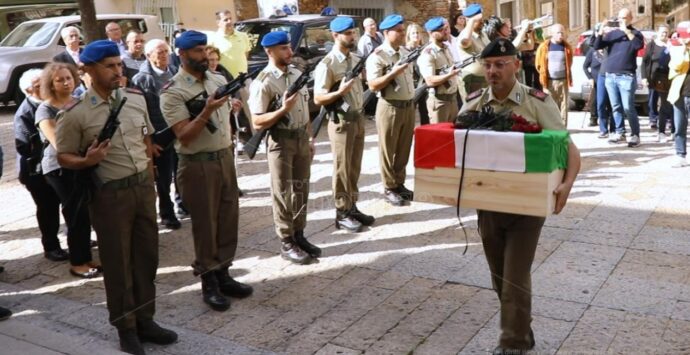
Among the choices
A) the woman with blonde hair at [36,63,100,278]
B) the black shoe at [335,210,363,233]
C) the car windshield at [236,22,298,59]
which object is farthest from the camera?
the car windshield at [236,22,298,59]

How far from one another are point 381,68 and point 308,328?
3193mm

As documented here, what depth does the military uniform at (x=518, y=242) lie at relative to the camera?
4.20 meters

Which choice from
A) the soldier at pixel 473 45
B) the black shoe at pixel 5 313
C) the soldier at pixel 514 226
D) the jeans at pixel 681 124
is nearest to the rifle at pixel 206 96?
the black shoe at pixel 5 313

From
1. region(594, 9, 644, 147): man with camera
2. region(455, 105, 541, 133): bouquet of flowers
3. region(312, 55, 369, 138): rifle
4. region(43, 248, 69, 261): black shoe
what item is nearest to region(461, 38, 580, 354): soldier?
region(455, 105, 541, 133): bouquet of flowers

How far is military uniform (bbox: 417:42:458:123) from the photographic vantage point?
315 inches

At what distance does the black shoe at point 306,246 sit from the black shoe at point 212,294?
103cm

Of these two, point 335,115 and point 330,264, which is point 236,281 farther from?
point 335,115

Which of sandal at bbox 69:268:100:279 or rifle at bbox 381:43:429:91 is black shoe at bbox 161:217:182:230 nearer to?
sandal at bbox 69:268:100:279

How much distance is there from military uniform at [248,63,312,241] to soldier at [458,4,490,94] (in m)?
2.70

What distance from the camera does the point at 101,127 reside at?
15.3 ft

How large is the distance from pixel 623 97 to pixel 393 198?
413cm

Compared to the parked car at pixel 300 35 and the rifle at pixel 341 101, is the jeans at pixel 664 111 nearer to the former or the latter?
the parked car at pixel 300 35

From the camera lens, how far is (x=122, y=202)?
4672 mm

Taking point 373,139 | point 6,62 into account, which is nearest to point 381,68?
point 373,139
